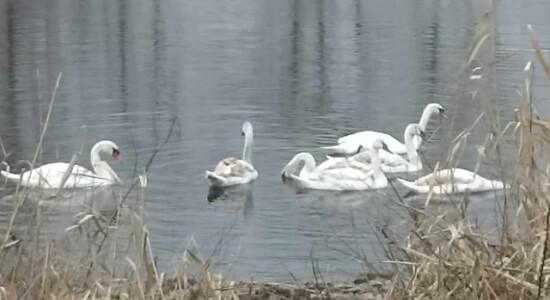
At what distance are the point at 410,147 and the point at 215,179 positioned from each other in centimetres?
196

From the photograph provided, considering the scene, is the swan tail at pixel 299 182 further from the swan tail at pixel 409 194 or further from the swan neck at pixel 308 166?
the swan tail at pixel 409 194

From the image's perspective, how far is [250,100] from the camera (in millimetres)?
13141

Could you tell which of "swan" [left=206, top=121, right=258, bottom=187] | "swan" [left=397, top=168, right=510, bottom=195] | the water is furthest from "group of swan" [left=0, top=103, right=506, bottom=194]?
"swan" [left=397, top=168, right=510, bottom=195]

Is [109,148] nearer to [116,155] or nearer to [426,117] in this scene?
[116,155]

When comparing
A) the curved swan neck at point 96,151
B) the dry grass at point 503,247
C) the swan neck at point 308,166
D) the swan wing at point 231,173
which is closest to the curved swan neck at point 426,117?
the swan neck at point 308,166

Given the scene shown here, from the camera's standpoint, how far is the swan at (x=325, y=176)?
9.67m

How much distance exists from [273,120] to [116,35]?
853cm

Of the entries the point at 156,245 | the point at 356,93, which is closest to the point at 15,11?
the point at 356,93

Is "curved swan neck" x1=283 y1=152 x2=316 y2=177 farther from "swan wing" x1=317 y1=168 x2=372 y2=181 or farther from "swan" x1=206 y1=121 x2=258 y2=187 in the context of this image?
"swan" x1=206 y1=121 x2=258 y2=187

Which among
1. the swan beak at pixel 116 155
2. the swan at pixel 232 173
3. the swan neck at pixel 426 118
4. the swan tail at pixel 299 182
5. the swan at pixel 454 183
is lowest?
the swan tail at pixel 299 182

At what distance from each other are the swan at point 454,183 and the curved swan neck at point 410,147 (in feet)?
1.60

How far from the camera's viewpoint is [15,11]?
24.4 metres

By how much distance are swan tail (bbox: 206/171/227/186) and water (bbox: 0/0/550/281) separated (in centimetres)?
9

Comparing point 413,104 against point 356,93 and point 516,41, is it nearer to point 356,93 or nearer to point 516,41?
point 356,93
